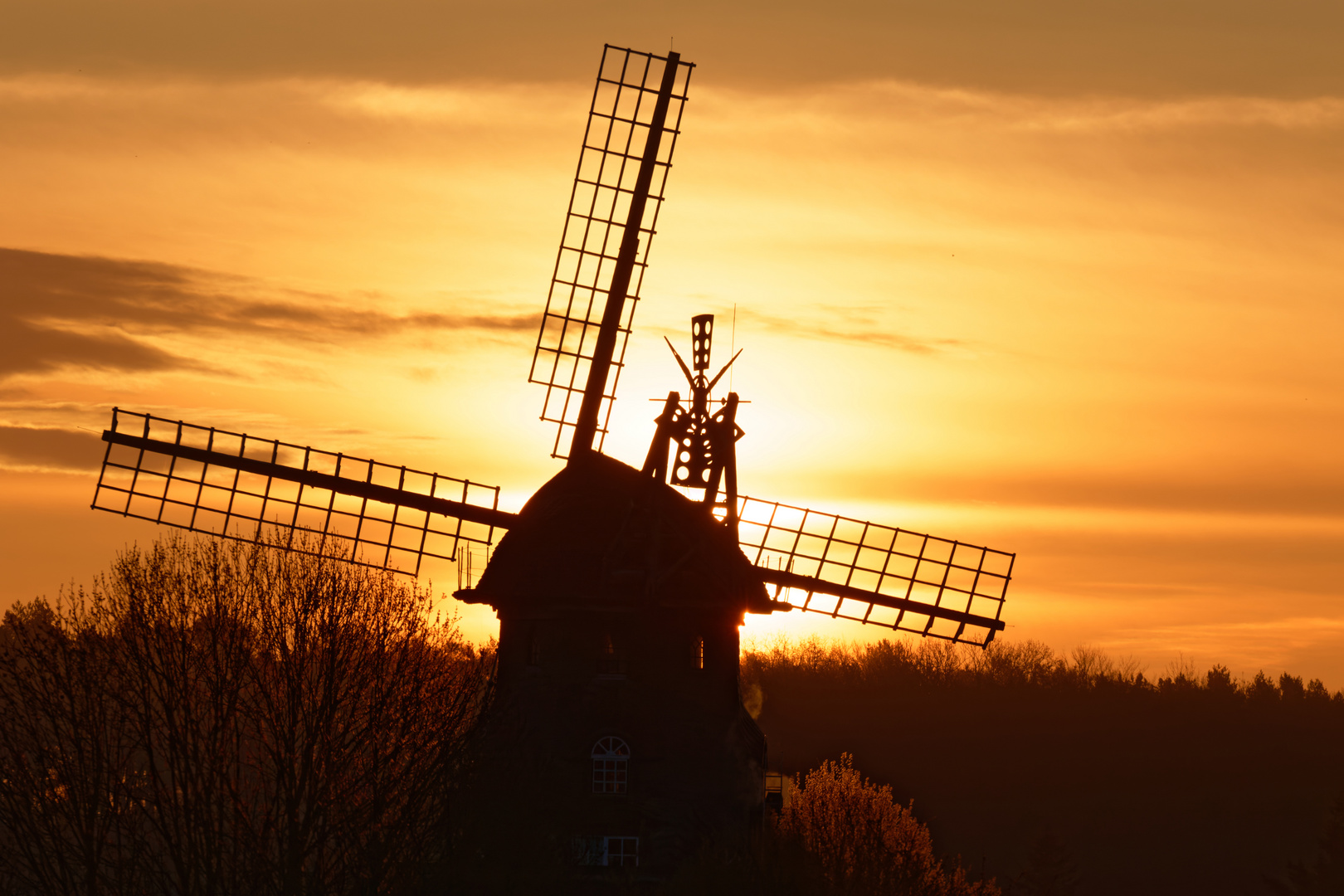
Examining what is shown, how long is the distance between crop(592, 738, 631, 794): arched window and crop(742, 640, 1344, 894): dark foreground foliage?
71.9m

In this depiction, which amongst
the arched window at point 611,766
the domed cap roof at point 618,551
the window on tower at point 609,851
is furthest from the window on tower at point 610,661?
the window on tower at point 609,851

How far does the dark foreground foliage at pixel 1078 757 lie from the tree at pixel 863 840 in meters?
24.5

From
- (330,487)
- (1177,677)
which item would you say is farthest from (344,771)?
(1177,677)

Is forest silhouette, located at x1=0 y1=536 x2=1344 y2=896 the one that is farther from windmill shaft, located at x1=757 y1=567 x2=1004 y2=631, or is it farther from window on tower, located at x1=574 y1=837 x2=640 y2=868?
windmill shaft, located at x1=757 y1=567 x2=1004 y2=631

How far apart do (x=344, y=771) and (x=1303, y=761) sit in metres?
107

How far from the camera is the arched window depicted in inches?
1162

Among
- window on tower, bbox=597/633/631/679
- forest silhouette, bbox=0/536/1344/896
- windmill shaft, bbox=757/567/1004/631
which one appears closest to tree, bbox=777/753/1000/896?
forest silhouette, bbox=0/536/1344/896

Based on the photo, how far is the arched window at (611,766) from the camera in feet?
96.8

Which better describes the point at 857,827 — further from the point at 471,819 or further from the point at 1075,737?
the point at 1075,737

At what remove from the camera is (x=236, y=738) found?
95.4ft

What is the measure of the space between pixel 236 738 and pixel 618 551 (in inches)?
345

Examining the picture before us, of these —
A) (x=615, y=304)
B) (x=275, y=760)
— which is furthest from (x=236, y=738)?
(x=615, y=304)

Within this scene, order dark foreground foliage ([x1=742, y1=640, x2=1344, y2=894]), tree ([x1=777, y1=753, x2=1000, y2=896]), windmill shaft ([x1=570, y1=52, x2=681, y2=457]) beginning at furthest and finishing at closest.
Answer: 1. dark foreground foliage ([x1=742, y1=640, x2=1344, y2=894])
2. tree ([x1=777, y1=753, x2=1000, y2=896])
3. windmill shaft ([x1=570, y1=52, x2=681, y2=457])

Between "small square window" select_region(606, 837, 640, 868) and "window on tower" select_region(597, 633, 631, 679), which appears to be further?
"window on tower" select_region(597, 633, 631, 679)
